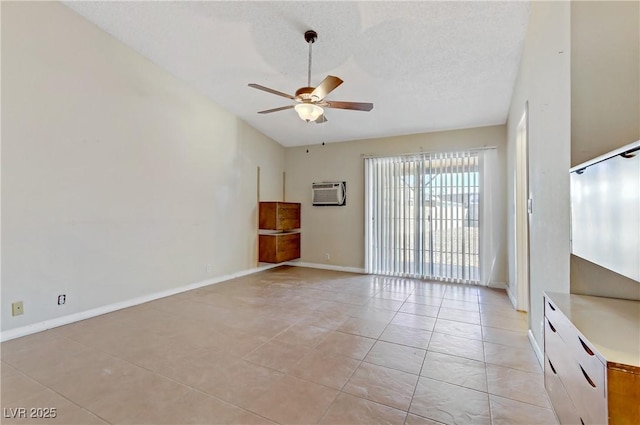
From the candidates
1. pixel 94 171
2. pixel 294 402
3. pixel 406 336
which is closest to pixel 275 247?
pixel 94 171

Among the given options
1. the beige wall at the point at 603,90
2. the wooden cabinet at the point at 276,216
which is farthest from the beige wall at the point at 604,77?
the wooden cabinet at the point at 276,216

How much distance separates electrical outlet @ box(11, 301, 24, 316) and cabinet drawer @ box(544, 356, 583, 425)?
4.29m

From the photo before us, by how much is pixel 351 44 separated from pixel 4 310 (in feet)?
14.2

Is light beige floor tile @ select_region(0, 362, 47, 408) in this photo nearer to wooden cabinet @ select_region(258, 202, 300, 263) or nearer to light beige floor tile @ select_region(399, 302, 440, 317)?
light beige floor tile @ select_region(399, 302, 440, 317)

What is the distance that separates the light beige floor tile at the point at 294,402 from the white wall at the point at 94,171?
8.85ft

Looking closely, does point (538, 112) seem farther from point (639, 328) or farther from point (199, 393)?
point (199, 393)

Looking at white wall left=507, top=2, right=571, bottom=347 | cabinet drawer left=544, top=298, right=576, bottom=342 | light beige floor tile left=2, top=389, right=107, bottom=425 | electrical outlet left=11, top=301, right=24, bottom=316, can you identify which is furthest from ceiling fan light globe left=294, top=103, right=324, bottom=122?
electrical outlet left=11, top=301, right=24, bottom=316

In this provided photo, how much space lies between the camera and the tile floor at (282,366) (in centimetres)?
169

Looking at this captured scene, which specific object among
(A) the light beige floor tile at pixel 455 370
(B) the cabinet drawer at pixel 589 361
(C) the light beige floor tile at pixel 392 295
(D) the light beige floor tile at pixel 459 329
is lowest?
(A) the light beige floor tile at pixel 455 370

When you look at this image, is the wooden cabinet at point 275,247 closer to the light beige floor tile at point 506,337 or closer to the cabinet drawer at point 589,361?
the light beige floor tile at point 506,337

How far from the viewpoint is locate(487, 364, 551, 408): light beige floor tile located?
1.80 meters

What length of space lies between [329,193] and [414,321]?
3350 millimetres

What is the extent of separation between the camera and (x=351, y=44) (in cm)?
303

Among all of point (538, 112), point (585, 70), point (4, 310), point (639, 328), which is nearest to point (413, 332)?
point (639, 328)
